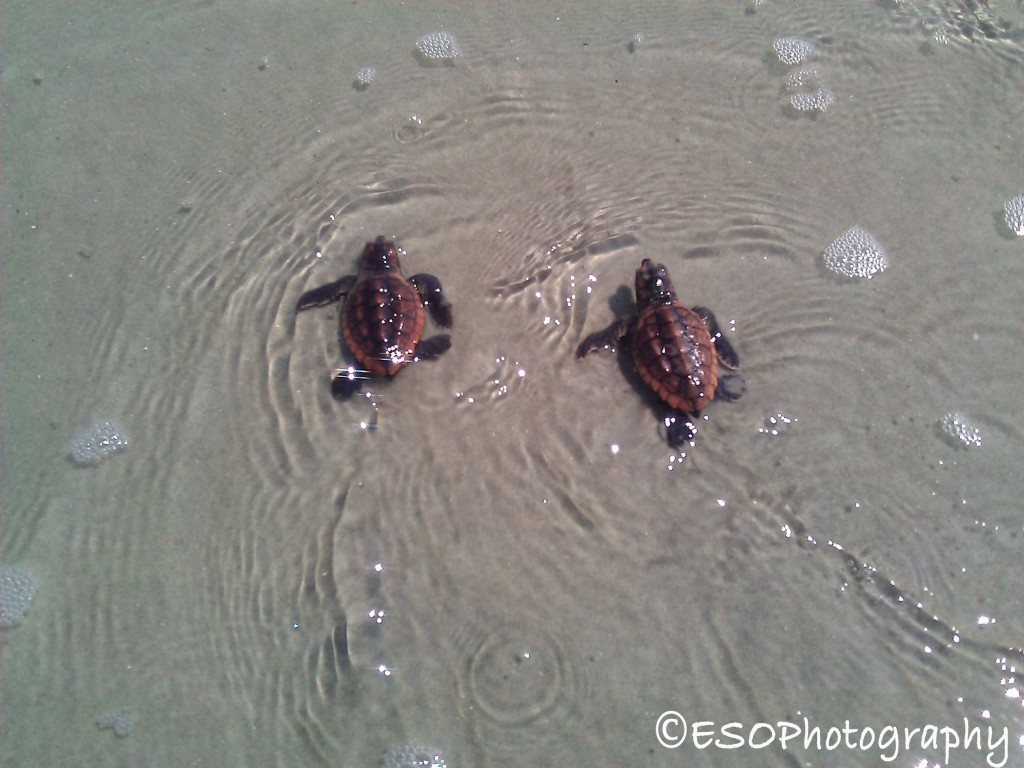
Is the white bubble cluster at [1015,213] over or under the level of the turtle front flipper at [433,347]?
over

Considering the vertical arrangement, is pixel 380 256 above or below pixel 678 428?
above

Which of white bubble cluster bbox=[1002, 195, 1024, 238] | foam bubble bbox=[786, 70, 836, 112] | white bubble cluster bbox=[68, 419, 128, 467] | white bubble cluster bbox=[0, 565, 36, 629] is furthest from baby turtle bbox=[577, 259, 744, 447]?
white bubble cluster bbox=[0, 565, 36, 629]

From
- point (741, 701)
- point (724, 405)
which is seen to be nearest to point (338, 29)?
point (724, 405)

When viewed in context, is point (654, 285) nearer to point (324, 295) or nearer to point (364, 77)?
point (324, 295)

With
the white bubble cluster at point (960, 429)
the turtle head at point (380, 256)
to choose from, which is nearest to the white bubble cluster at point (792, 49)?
the white bubble cluster at point (960, 429)

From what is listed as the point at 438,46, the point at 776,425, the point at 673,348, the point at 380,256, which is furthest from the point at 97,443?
the point at 776,425

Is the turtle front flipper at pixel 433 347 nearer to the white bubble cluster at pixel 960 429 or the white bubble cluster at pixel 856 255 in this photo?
the white bubble cluster at pixel 856 255
